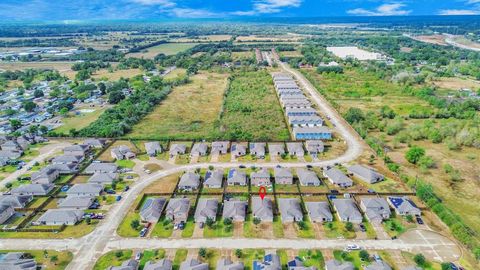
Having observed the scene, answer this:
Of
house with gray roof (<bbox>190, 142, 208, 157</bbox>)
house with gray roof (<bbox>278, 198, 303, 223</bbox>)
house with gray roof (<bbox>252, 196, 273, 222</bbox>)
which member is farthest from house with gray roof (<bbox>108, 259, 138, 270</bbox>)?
house with gray roof (<bbox>190, 142, 208, 157</bbox>)

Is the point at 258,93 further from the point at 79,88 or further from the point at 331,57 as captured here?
the point at 331,57

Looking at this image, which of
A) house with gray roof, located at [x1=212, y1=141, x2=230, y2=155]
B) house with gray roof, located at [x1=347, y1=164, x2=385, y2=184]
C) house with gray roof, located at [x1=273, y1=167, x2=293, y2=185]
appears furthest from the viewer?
house with gray roof, located at [x1=212, y1=141, x2=230, y2=155]

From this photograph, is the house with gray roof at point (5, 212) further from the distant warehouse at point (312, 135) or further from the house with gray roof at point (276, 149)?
the distant warehouse at point (312, 135)

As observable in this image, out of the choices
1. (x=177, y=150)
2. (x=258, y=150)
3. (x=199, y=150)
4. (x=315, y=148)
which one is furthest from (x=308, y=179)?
(x=177, y=150)

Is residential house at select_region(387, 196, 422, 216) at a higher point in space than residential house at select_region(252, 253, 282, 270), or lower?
higher

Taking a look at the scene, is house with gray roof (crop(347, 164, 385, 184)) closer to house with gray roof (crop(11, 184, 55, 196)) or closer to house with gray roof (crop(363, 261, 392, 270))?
house with gray roof (crop(363, 261, 392, 270))

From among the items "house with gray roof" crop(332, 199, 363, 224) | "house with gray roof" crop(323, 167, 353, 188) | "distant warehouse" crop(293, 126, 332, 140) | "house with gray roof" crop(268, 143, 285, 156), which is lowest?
"house with gray roof" crop(332, 199, 363, 224)
